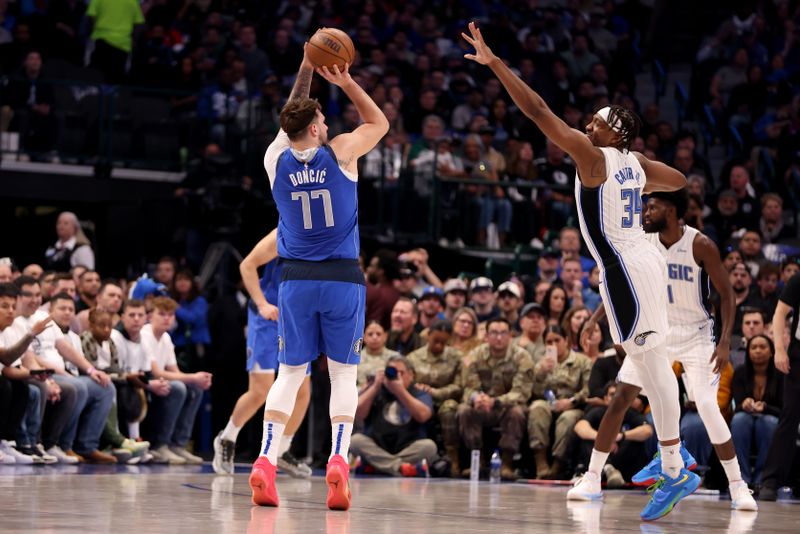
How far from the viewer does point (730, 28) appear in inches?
886

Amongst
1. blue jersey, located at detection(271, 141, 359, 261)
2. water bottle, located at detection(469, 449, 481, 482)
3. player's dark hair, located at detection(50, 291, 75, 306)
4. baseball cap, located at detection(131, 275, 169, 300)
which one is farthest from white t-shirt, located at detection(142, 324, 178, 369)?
blue jersey, located at detection(271, 141, 359, 261)

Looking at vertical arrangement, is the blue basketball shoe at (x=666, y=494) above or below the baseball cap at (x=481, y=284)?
below

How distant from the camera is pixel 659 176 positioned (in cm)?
848

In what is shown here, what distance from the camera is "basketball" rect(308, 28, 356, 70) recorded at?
7.98 meters

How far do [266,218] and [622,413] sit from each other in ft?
27.7

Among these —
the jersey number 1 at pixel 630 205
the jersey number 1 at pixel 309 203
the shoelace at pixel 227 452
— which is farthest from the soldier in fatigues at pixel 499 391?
the jersey number 1 at pixel 309 203

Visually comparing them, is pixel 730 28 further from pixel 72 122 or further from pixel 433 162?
pixel 72 122

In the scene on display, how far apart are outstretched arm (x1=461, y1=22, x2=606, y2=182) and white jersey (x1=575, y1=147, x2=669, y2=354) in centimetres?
15

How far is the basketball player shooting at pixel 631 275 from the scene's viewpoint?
314 inches

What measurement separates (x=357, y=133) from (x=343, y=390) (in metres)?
1.44

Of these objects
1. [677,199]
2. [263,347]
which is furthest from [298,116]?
[263,347]

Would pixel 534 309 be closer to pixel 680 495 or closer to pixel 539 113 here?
pixel 680 495

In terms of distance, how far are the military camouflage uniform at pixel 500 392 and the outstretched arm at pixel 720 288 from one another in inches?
133

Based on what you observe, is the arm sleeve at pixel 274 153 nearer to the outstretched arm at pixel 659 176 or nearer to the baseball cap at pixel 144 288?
the outstretched arm at pixel 659 176
